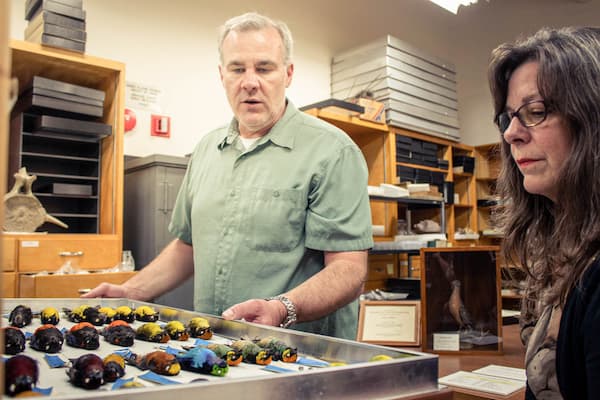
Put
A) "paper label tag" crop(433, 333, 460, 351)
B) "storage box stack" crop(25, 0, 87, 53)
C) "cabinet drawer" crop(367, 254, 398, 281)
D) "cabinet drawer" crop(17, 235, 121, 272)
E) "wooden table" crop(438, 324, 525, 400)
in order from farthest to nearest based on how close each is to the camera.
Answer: "cabinet drawer" crop(367, 254, 398, 281), "storage box stack" crop(25, 0, 87, 53), "cabinet drawer" crop(17, 235, 121, 272), "paper label tag" crop(433, 333, 460, 351), "wooden table" crop(438, 324, 525, 400)

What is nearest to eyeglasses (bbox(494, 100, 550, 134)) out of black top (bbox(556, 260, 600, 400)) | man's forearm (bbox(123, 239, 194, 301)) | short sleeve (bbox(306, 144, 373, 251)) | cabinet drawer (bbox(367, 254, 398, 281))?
black top (bbox(556, 260, 600, 400))

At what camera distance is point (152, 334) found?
36.6 inches

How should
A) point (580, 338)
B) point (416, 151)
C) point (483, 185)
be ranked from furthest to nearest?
point (483, 185)
point (416, 151)
point (580, 338)

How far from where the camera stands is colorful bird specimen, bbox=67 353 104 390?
1.96ft

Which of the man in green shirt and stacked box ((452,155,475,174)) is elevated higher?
stacked box ((452,155,475,174))

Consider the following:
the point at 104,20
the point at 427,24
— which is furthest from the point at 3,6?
the point at 427,24

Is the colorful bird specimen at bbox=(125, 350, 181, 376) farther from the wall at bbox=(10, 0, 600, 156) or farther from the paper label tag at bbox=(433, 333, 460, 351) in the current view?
the wall at bbox=(10, 0, 600, 156)

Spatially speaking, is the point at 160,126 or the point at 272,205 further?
the point at 160,126

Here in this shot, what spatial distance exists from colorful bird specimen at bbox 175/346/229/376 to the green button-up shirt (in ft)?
2.37

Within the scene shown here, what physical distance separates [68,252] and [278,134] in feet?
4.90

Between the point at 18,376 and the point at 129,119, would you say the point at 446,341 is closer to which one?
the point at 18,376

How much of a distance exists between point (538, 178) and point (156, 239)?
7.29 feet

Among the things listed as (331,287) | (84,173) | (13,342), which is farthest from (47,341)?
(84,173)

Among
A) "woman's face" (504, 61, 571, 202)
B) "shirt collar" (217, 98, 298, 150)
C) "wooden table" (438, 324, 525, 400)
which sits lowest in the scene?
"wooden table" (438, 324, 525, 400)
